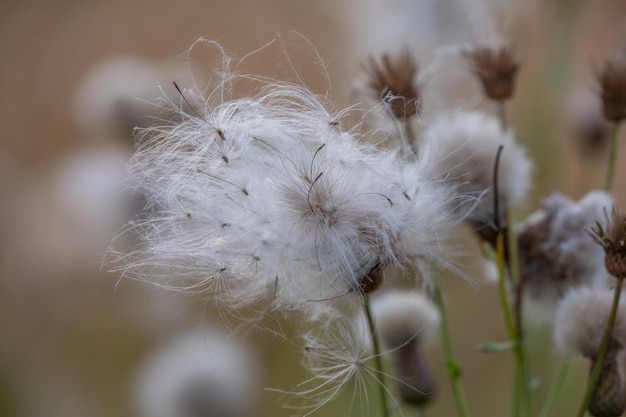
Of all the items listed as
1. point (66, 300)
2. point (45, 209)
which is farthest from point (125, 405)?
point (45, 209)

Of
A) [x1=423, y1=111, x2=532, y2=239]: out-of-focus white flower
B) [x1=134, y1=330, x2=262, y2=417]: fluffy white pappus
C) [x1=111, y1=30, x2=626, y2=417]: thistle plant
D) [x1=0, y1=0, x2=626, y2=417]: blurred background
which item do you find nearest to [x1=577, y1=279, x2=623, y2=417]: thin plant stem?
[x1=111, y1=30, x2=626, y2=417]: thistle plant

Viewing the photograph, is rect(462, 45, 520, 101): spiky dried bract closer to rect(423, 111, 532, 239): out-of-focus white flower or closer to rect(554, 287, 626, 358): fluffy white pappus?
rect(423, 111, 532, 239): out-of-focus white flower

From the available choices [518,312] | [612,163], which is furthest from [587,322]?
[612,163]

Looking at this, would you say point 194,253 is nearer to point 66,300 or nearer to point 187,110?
point 187,110

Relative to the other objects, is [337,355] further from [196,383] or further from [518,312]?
[196,383]

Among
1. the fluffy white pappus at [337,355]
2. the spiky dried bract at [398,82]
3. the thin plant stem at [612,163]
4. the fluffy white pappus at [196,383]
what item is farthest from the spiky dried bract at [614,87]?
the fluffy white pappus at [196,383]
